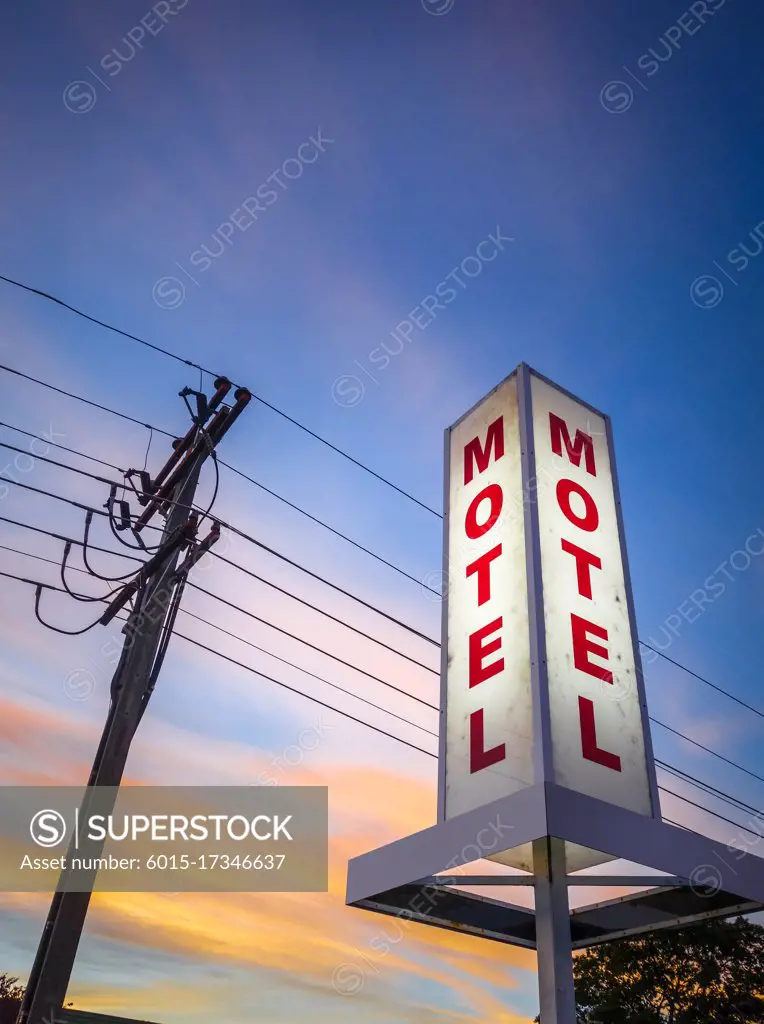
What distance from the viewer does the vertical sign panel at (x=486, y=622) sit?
18.8 ft

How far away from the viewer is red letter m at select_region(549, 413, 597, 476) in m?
7.42

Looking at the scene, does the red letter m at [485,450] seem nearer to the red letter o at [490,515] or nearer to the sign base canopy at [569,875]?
the red letter o at [490,515]

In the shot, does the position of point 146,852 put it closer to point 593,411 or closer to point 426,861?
point 426,861

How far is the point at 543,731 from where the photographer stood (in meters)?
5.38

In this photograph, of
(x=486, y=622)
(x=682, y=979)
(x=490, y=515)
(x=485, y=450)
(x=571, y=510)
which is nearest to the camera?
(x=486, y=622)

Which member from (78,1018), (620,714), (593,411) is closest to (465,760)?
(620,714)

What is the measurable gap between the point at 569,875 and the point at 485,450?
12.9 feet

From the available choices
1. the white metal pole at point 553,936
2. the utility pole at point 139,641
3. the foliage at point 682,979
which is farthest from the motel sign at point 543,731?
the foliage at point 682,979

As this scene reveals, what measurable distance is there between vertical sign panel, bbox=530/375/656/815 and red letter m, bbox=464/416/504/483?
1.26 ft

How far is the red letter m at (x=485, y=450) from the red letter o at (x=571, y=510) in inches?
28.8

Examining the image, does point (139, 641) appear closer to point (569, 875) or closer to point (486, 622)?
point (486, 622)

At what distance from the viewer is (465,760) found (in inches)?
236

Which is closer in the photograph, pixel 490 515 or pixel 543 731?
pixel 543 731

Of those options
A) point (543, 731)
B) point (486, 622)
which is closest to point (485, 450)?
point (486, 622)
